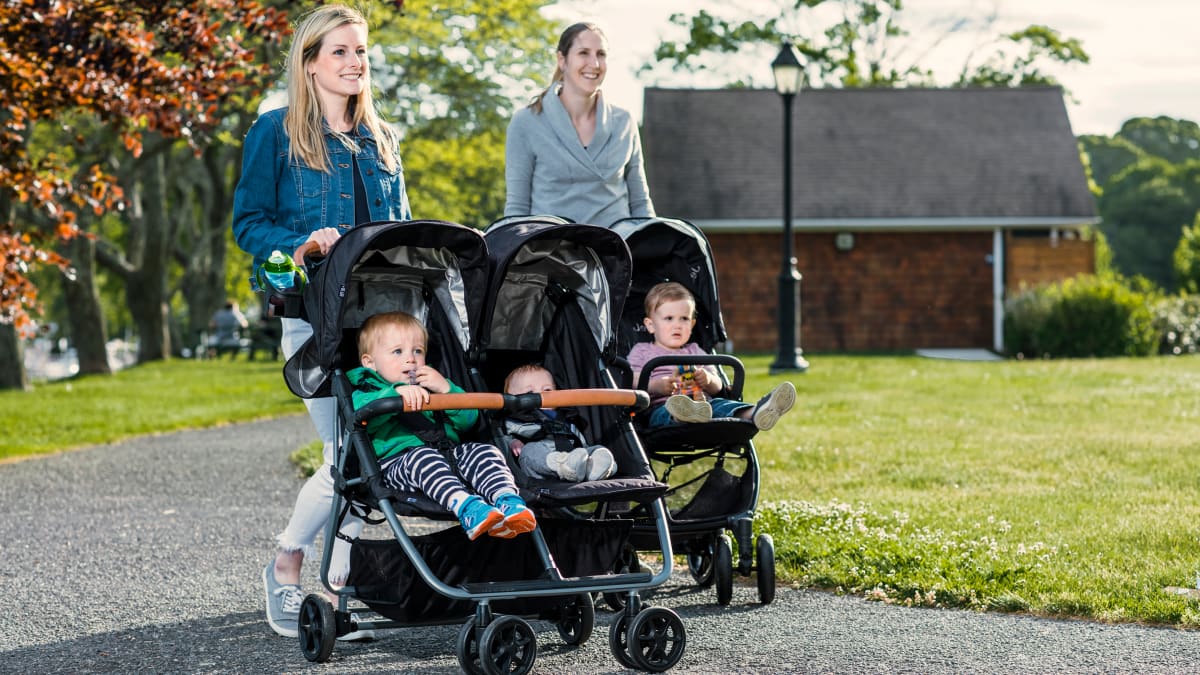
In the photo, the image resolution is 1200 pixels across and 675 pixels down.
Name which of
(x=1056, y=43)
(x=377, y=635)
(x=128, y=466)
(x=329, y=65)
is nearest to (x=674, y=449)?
(x=377, y=635)

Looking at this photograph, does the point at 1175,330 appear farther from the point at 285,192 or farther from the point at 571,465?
the point at 285,192

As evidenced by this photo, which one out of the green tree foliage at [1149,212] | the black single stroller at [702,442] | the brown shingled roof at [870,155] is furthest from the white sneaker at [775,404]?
the green tree foliage at [1149,212]

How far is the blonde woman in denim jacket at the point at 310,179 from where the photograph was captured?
518 centimetres

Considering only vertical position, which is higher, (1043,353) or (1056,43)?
(1056,43)

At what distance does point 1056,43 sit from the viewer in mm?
41312

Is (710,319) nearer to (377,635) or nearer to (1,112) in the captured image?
(377,635)

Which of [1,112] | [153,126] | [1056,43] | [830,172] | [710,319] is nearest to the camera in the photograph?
[710,319]

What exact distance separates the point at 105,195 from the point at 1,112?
79.1 inches

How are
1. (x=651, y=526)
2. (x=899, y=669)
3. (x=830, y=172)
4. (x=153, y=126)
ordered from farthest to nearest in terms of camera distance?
(x=830, y=172) → (x=153, y=126) → (x=651, y=526) → (x=899, y=669)

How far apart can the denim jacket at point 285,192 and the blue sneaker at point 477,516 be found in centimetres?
128

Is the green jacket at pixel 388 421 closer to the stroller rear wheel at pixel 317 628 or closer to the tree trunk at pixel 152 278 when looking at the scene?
the stroller rear wheel at pixel 317 628

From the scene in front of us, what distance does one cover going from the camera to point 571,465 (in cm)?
486

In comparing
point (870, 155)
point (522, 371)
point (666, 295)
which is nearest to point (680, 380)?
point (666, 295)

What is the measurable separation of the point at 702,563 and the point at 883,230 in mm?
23714
